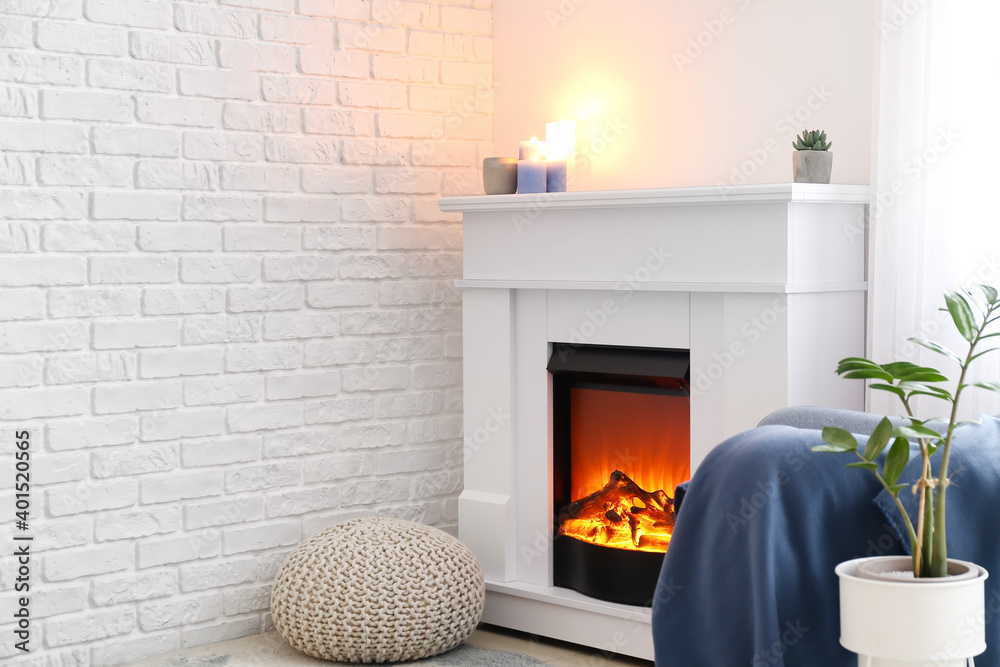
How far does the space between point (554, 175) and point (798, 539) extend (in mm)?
1680

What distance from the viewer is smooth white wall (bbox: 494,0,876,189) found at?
105 inches

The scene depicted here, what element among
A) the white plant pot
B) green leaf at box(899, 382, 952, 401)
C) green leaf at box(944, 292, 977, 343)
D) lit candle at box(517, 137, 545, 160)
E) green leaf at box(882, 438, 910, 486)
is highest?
lit candle at box(517, 137, 545, 160)

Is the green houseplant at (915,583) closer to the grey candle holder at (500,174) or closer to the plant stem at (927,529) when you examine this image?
the plant stem at (927,529)

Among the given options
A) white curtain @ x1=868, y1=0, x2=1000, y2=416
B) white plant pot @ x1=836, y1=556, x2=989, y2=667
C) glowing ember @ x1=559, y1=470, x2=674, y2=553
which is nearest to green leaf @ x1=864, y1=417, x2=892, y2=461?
white plant pot @ x1=836, y1=556, x2=989, y2=667

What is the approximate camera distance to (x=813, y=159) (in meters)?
2.46

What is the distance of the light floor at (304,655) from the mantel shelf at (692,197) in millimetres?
1173

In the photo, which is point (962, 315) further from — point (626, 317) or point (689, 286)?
point (626, 317)

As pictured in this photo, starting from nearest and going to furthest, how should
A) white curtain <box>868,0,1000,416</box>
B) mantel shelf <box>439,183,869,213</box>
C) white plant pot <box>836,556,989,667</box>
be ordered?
white plant pot <box>836,556,989,667</box>
white curtain <box>868,0,1000,416</box>
mantel shelf <box>439,183,869,213</box>

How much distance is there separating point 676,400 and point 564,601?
62cm

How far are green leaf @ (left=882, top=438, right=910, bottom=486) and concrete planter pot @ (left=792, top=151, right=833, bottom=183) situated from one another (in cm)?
121

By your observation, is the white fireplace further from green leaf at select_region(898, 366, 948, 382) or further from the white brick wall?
green leaf at select_region(898, 366, 948, 382)

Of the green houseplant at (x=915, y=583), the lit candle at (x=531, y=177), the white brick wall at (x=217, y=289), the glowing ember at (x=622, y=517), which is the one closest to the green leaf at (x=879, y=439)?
the green houseplant at (x=915, y=583)

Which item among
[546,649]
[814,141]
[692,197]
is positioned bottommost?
[546,649]

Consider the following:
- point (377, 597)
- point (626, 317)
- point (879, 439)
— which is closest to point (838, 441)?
point (879, 439)
